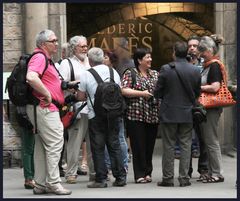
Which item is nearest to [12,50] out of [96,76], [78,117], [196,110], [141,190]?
[78,117]

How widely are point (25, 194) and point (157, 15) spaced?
11796 millimetres

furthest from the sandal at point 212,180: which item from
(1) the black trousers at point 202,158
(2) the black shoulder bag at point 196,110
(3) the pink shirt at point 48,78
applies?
(3) the pink shirt at point 48,78

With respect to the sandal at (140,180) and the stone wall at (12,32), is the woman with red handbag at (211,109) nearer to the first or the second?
the sandal at (140,180)

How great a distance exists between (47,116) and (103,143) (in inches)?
39.5

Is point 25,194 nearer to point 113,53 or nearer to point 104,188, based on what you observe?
point 104,188

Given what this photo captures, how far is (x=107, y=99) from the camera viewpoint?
37.9 ft

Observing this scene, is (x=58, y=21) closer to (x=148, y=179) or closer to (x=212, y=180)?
(x=148, y=179)

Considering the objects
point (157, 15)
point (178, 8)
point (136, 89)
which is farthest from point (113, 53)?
point (157, 15)

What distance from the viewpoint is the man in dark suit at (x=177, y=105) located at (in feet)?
38.1

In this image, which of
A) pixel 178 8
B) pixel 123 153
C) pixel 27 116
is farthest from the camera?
pixel 178 8

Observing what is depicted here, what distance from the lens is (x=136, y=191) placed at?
11.3 meters

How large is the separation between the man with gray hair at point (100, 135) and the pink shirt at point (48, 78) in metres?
0.68

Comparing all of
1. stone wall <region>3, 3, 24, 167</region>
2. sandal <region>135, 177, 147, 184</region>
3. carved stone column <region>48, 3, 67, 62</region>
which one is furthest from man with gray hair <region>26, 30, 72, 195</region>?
carved stone column <region>48, 3, 67, 62</region>

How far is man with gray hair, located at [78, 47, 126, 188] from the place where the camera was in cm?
1161
